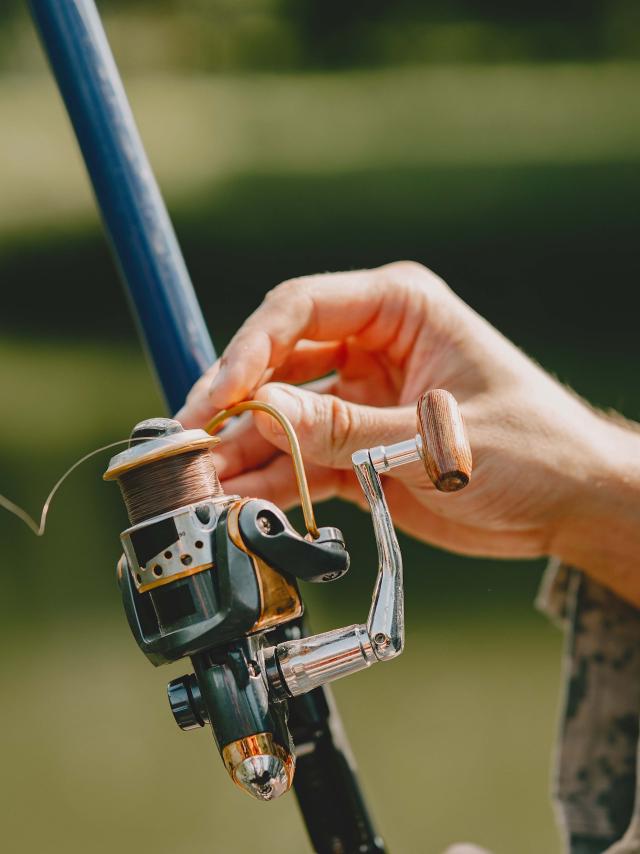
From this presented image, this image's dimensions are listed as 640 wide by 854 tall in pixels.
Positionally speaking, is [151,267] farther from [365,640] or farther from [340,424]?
[365,640]

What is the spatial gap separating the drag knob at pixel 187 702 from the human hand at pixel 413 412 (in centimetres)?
17

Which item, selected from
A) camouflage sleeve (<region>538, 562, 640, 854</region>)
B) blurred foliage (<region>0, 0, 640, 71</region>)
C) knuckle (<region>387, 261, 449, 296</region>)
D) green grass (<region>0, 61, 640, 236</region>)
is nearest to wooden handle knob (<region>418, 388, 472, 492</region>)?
knuckle (<region>387, 261, 449, 296</region>)

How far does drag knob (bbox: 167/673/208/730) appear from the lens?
392 millimetres

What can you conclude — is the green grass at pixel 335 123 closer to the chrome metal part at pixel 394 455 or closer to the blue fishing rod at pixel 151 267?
the blue fishing rod at pixel 151 267

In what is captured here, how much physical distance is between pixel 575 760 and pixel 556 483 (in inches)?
8.7

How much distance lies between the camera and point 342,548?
1.30ft

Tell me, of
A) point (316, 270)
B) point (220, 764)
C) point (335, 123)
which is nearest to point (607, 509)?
point (220, 764)

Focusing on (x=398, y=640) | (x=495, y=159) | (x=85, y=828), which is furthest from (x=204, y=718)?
(x=495, y=159)

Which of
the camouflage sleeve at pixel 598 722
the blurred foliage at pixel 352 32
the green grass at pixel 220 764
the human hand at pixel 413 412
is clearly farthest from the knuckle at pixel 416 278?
the blurred foliage at pixel 352 32

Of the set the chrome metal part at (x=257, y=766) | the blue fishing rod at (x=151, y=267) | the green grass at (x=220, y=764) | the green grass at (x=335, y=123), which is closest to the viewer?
the chrome metal part at (x=257, y=766)

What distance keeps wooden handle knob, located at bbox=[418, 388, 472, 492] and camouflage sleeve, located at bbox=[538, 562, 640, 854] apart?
37 centimetres

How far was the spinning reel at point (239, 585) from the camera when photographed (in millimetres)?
375

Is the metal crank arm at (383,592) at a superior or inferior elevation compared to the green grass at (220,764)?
superior

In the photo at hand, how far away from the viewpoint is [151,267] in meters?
0.54
